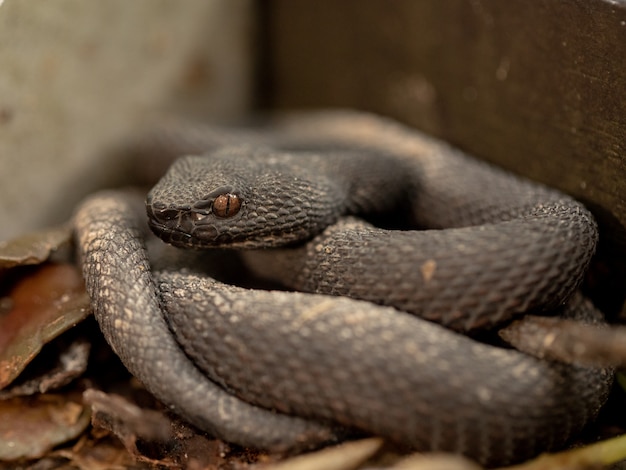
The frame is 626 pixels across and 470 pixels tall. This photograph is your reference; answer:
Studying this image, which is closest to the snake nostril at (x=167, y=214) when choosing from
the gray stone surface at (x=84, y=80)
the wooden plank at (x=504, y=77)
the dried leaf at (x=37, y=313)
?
the dried leaf at (x=37, y=313)

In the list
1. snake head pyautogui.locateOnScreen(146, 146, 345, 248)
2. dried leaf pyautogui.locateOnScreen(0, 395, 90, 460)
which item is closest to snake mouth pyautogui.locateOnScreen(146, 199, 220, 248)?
snake head pyautogui.locateOnScreen(146, 146, 345, 248)

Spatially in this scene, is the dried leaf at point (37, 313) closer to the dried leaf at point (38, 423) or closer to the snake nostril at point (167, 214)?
the dried leaf at point (38, 423)

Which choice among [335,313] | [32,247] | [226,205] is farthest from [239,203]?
[32,247]

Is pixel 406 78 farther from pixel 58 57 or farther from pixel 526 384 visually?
pixel 526 384

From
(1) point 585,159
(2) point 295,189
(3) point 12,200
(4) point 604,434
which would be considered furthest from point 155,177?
(4) point 604,434

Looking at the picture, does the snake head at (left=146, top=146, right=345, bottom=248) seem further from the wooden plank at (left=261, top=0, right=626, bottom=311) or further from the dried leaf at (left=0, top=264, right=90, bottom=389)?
the wooden plank at (left=261, top=0, right=626, bottom=311)

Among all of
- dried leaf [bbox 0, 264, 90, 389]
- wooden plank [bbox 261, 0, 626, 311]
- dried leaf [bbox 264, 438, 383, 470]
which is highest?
wooden plank [bbox 261, 0, 626, 311]
